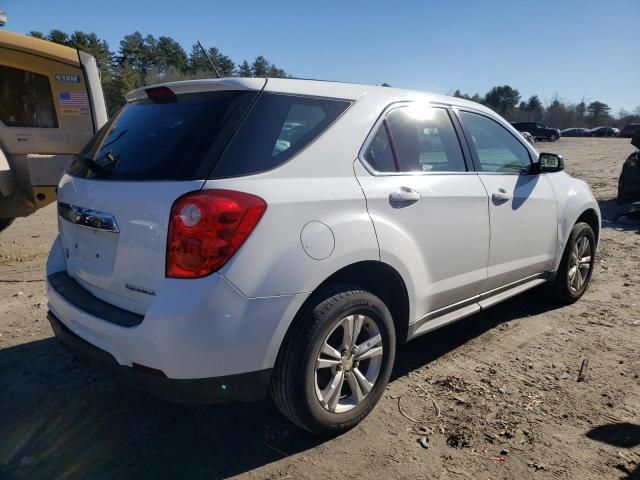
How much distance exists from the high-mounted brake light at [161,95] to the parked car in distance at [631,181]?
962cm

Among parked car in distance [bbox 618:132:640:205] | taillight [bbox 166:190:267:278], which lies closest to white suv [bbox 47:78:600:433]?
taillight [bbox 166:190:267:278]

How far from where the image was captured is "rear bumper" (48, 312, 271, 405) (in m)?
2.08

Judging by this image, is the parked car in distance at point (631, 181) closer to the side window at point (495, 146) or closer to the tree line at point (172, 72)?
the side window at point (495, 146)

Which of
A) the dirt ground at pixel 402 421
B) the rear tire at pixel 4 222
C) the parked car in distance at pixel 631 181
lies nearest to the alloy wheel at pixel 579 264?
the dirt ground at pixel 402 421

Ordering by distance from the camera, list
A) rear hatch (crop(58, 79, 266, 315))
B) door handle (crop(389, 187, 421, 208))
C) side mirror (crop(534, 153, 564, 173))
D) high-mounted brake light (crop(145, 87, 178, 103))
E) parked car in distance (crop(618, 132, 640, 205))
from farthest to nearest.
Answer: parked car in distance (crop(618, 132, 640, 205)) < side mirror (crop(534, 153, 564, 173)) < door handle (crop(389, 187, 421, 208)) < high-mounted brake light (crop(145, 87, 178, 103)) < rear hatch (crop(58, 79, 266, 315))

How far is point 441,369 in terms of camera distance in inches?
132

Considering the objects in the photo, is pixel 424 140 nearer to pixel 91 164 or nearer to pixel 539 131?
pixel 91 164

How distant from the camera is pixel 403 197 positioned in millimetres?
2713

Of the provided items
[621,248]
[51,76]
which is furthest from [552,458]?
[51,76]

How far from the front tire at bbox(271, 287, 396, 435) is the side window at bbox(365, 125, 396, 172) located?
0.73 m

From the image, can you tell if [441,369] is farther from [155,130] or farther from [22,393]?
[22,393]

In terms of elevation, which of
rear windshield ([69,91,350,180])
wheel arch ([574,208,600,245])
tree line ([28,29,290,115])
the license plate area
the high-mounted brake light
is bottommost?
wheel arch ([574,208,600,245])

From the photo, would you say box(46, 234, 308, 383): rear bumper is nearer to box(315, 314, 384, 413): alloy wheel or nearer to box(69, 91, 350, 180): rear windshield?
box(315, 314, 384, 413): alloy wheel

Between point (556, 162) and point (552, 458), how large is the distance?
8.27 ft
